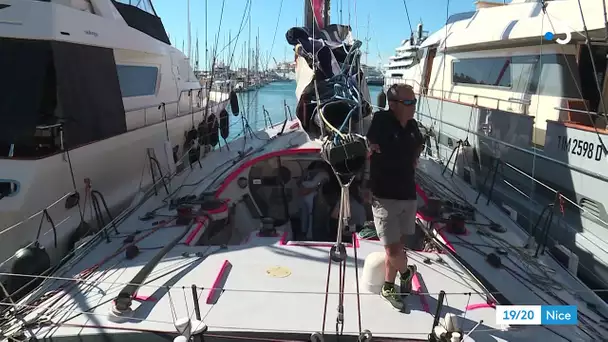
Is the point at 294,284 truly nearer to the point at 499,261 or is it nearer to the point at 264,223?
the point at 264,223

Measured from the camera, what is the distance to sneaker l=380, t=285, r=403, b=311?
10.2ft

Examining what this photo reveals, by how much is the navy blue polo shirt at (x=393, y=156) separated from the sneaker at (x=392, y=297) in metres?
0.67

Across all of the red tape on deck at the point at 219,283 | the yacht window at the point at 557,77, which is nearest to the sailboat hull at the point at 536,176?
the yacht window at the point at 557,77

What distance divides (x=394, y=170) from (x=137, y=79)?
6.08m

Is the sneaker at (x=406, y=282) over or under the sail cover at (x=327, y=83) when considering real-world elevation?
under

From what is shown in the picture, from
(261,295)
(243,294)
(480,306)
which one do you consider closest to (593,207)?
(480,306)

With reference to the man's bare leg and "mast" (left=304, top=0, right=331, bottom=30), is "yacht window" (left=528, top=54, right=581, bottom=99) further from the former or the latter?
the man's bare leg

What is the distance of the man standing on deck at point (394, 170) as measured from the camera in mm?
3020

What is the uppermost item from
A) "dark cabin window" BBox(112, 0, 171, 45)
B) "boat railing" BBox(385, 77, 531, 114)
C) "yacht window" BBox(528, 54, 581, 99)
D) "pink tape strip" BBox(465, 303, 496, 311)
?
"dark cabin window" BBox(112, 0, 171, 45)

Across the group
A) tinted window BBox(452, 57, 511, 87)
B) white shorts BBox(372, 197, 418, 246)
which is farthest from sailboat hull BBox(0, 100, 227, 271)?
tinted window BBox(452, 57, 511, 87)

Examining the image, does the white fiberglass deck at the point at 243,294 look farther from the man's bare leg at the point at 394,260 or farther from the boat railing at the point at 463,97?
the boat railing at the point at 463,97

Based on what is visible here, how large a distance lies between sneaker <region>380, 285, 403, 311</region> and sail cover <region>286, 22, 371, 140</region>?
1.34 metres

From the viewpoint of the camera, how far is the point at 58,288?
343 centimetres

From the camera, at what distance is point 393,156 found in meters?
3.03
